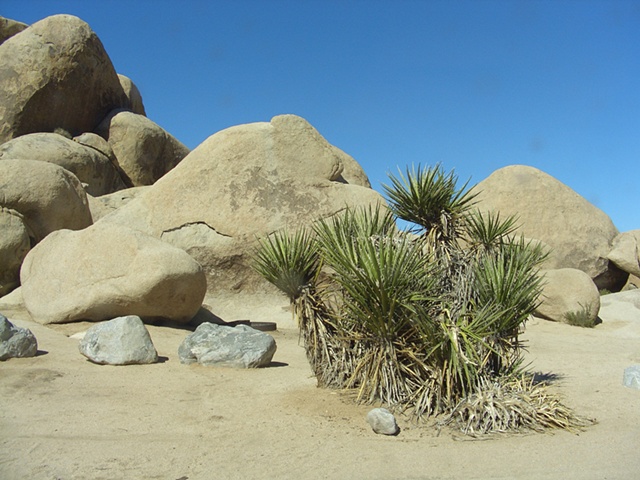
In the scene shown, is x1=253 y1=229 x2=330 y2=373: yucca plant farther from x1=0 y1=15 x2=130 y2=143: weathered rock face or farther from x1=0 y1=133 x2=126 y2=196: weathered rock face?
x1=0 y1=15 x2=130 y2=143: weathered rock face

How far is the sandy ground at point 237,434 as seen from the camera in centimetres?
507

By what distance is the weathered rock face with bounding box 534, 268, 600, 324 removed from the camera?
14.5 meters

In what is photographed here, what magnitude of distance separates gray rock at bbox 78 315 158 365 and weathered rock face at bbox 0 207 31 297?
212 inches

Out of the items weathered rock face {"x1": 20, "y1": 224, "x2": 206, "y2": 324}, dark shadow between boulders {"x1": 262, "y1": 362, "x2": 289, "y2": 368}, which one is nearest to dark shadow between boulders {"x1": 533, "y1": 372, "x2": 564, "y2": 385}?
dark shadow between boulders {"x1": 262, "y1": 362, "x2": 289, "y2": 368}

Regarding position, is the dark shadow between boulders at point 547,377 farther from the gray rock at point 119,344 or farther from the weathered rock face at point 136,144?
the weathered rock face at point 136,144

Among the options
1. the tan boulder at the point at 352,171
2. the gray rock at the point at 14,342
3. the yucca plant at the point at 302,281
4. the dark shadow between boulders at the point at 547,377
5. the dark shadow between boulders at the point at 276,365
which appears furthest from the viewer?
the tan boulder at the point at 352,171

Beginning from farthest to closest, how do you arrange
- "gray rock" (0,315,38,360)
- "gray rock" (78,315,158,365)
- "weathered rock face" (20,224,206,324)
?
"weathered rock face" (20,224,206,324) → "gray rock" (78,315,158,365) → "gray rock" (0,315,38,360)

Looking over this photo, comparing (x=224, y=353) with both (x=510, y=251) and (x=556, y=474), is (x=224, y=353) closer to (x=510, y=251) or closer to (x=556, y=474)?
(x=510, y=251)

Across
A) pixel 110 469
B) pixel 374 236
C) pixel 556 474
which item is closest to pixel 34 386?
pixel 110 469

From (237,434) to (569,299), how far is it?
1064 centimetres

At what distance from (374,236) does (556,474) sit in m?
3.18

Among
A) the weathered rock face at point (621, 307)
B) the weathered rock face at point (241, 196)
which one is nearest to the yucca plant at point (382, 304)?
the weathered rock face at point (241, 196)

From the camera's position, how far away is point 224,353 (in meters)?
8.45

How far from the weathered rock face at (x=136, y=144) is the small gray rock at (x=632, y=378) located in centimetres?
1640
